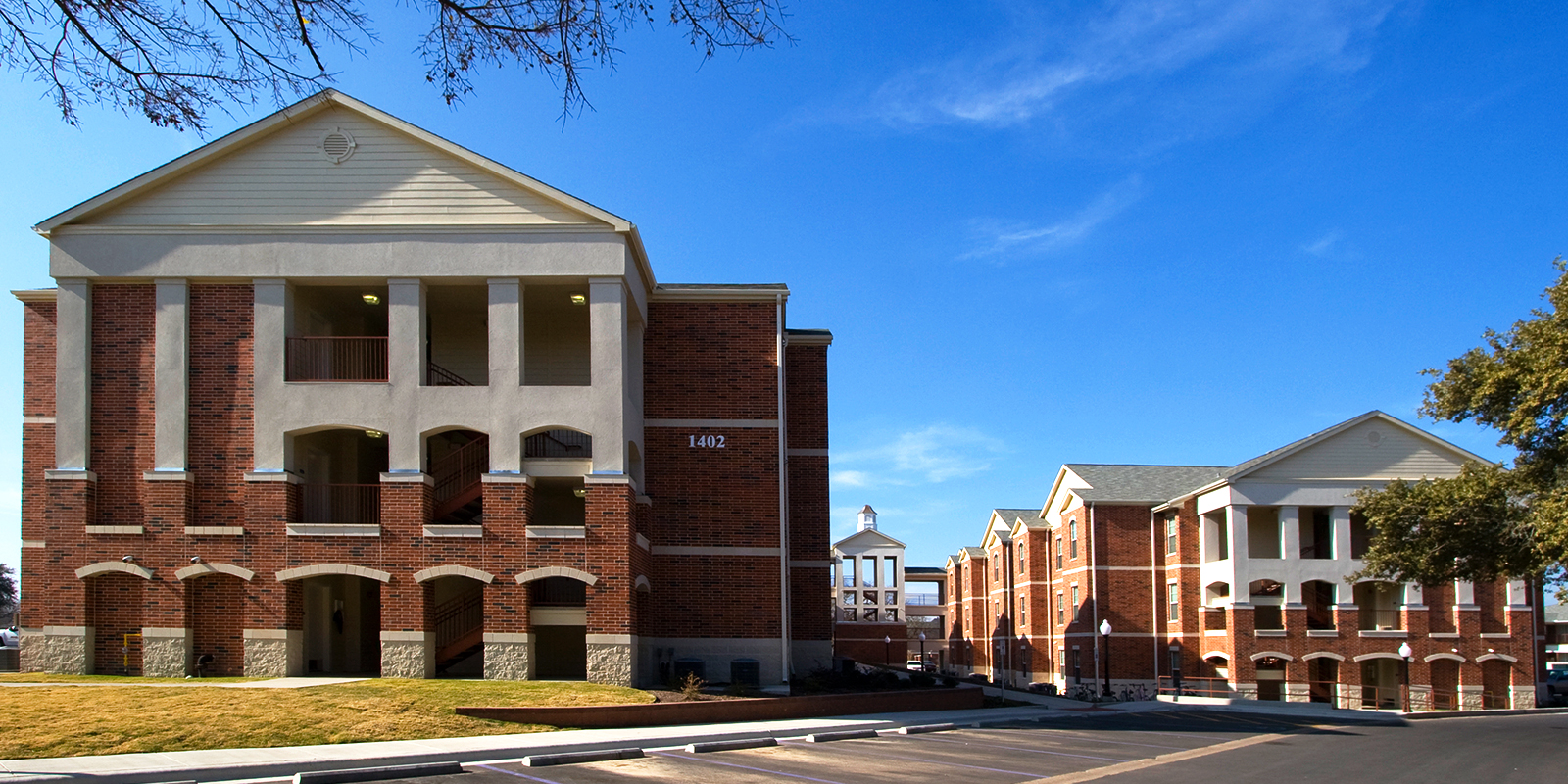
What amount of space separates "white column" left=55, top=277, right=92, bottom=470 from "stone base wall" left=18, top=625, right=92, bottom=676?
347 centimetres

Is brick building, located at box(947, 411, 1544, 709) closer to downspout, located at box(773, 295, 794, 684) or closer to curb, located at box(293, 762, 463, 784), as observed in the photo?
downspout, located at box(773, 295, 794, 684)

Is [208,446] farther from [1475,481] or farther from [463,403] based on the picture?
[1475,481]

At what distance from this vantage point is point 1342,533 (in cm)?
4288

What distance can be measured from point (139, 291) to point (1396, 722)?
32.0 meters

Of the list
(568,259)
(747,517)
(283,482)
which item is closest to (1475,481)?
(747,517)

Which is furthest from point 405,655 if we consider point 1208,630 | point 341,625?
point 1208,630

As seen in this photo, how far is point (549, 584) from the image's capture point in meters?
28.2

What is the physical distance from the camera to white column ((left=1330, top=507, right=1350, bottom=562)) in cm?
4288

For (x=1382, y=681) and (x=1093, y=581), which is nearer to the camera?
(x=1382, y=681)

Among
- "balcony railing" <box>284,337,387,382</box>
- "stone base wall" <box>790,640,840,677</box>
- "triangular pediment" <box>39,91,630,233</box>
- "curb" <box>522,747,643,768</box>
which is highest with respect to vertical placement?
"triangular pediment" <box>39,91,630,233</box>

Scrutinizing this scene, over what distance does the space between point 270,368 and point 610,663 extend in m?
9.75

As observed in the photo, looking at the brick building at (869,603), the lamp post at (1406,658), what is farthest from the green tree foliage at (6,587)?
the lamp post at (1406,658)

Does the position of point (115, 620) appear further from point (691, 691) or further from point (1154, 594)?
point (1154, 594)

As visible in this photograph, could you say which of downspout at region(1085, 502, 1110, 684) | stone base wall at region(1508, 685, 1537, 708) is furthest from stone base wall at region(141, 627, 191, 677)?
stone base wall at region(1508, 685, 1537, 708)
